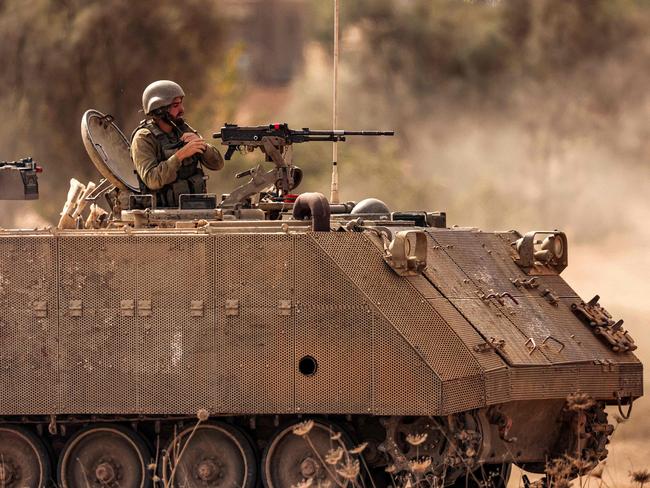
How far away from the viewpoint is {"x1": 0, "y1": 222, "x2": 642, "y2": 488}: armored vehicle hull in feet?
63.5

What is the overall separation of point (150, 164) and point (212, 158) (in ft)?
2.30

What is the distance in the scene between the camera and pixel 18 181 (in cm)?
2238

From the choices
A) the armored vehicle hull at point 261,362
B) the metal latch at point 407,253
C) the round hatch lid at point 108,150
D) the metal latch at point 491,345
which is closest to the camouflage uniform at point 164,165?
the round hatch lid at point 108,150

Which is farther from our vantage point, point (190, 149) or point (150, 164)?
point (150, 164)

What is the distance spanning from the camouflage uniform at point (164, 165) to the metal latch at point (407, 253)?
3134mm

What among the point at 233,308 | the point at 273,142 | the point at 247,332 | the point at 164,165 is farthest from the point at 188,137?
the point at 247,332

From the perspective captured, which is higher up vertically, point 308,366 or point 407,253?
point 407,253

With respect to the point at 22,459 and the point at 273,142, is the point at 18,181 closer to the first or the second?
the point at 273,142

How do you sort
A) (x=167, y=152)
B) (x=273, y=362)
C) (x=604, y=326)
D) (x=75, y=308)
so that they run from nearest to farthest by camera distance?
(x=273, y=362), (x=75, y=308), (x=604, y=326), (x=167, y=152)

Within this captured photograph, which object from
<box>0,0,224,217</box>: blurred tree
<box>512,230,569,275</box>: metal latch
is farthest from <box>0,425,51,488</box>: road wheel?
<box>0,0,224,217</box>: blurred tree

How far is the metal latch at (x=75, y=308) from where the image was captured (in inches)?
780

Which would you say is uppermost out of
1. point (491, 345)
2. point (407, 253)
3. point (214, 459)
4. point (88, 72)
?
point (88, 72)

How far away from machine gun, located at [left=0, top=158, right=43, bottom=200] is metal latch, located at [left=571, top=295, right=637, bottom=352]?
18.0 ft

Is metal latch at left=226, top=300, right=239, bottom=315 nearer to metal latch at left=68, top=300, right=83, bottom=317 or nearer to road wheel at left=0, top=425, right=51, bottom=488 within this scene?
metal latch at left=68, top=300, right=83, bottom=317
